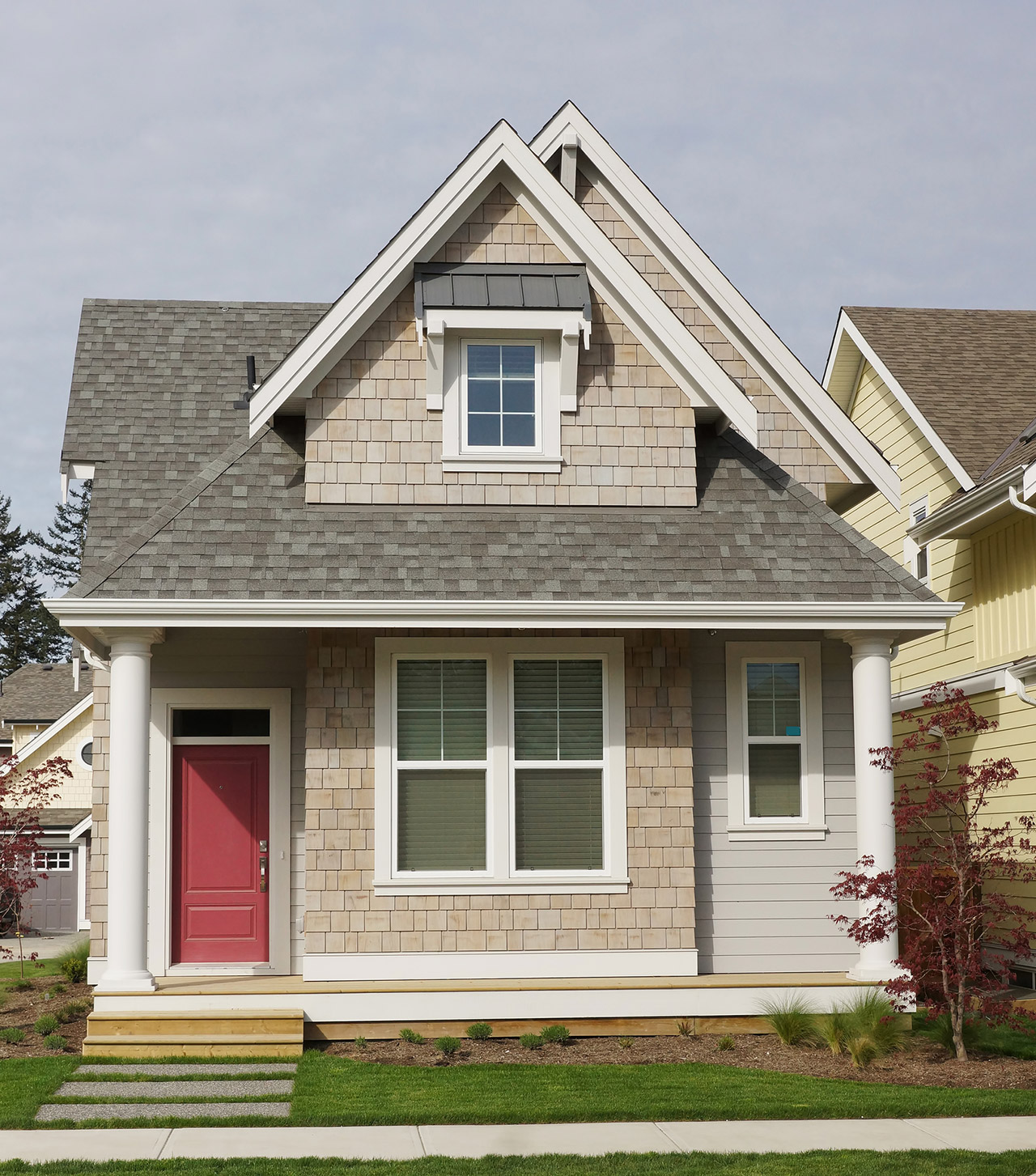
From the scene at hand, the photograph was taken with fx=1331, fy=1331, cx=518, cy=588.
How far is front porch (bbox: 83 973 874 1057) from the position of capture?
10078 mm

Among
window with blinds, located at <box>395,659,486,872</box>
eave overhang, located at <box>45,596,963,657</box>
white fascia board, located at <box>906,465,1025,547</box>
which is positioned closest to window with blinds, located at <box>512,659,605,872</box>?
window with blinds, located at <box>395,659,486,872</box>

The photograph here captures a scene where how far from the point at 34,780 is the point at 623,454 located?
6.75 metres

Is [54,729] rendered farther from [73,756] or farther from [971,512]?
[971,512]

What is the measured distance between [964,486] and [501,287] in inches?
262

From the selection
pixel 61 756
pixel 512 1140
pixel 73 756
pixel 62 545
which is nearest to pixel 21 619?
pixel 62 545

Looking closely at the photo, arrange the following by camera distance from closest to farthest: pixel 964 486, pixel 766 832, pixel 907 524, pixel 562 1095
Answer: pixel 562 1095 → pixel 766 832 → pixel 964 486 → pixel 907 524

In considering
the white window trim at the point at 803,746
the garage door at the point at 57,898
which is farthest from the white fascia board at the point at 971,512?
the garage door at the point at 57,898

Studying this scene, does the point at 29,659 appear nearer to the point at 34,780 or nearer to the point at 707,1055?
the point at 34,780

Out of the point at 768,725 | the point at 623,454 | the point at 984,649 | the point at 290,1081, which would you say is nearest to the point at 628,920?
the point at 768,725

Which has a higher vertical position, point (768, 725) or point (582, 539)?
point (582, 539)

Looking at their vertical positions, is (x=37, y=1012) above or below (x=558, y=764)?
below

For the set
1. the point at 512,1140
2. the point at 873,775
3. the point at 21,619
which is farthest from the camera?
the point at 21,619

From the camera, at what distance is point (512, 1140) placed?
7.84 metres

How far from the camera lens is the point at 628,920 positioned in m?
11.1
